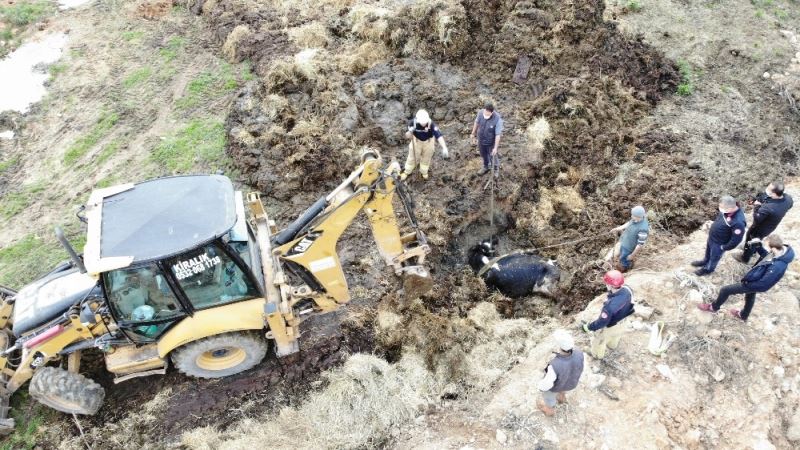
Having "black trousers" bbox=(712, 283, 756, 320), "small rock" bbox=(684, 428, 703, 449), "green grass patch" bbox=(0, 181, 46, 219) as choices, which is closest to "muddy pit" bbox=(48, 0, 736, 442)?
"black trousers" bbox=(712, 283, 756, 320)

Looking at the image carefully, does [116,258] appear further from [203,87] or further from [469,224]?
[203,87]

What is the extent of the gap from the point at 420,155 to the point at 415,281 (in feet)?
9.19

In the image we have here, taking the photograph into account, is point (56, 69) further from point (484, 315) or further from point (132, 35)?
point (484, 315)

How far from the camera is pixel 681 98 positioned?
35.8ft

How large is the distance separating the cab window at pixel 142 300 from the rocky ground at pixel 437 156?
116cm

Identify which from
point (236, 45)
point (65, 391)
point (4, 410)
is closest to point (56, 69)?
point (236, 45)

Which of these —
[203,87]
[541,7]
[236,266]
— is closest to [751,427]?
[236,266]

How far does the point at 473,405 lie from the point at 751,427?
304 cm

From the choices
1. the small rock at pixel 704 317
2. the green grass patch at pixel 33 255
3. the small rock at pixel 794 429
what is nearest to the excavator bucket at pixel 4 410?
the green grass patch at pixel 33 255

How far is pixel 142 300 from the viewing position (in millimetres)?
6070

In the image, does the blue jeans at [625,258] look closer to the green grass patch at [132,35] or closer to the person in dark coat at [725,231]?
the person in dark coat at [725,231]

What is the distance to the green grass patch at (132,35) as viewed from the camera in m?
13.9

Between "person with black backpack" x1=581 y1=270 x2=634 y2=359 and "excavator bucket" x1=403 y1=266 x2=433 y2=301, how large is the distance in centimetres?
Answer: 209

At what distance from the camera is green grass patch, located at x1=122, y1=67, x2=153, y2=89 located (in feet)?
40.9
